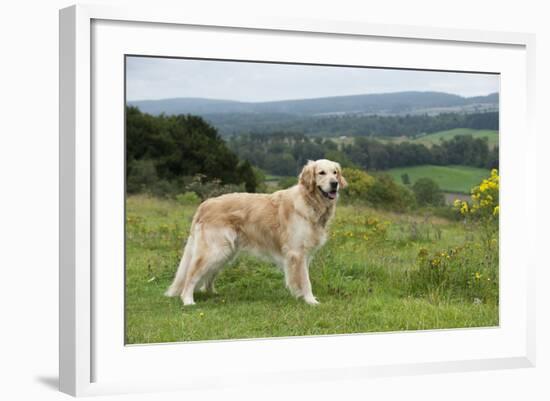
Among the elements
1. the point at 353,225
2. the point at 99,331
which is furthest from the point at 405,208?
the point at 99,331

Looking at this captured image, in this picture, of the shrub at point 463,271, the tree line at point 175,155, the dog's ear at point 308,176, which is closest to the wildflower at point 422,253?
the shrub at point 463,271

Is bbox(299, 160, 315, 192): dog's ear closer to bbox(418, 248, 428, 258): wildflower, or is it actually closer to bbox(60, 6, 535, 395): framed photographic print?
bbox(60, 6, 535, 395): framed photographic print

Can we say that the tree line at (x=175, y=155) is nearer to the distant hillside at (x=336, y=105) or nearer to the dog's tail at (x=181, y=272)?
the distant hillside at (x=336, y=105)

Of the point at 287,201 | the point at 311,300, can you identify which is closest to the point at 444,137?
the point at 287,201

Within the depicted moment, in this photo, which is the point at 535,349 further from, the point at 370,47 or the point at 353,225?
the point at 370,47

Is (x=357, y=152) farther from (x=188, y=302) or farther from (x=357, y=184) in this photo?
(x=188, y=302)
